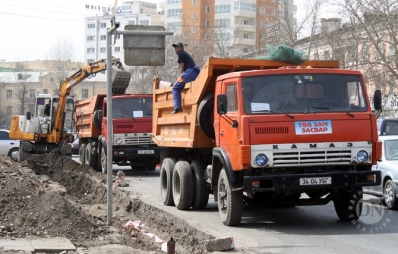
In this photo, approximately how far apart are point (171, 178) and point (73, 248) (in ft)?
16.9

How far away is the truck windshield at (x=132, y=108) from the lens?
22.2 metres

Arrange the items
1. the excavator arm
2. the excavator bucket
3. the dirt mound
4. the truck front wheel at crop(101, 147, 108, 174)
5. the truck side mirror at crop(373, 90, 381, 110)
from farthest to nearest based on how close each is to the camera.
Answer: the excavator arm
the excavator bucket
the truck front wheel at crop(101, 147, 108, 174)
the truck side mirror at crop(373, 90, 381, 110)
the dirt mound

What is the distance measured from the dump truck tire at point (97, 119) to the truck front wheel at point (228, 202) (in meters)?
13.4

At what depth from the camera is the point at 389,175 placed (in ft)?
44.8

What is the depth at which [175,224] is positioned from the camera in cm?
1167

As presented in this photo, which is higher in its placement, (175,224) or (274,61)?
(274,61)

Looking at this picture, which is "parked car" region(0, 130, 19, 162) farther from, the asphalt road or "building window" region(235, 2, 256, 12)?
"building window" region(235, 2, 256, 12)

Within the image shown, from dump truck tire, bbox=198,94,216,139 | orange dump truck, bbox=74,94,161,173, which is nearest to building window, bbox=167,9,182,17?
orange dump truck, bbox=74,94,161,173

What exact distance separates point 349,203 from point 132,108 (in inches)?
482

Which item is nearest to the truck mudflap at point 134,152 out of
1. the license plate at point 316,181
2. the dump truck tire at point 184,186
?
the dump truck tire at point 184,186

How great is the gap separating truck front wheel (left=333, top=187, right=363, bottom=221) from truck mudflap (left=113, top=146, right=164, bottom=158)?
11.1 meters

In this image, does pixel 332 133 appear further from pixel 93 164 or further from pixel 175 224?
pixel 93 164

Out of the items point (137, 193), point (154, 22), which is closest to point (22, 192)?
point (137, 193)

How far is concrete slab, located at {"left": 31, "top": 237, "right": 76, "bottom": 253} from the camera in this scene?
8.84 m
